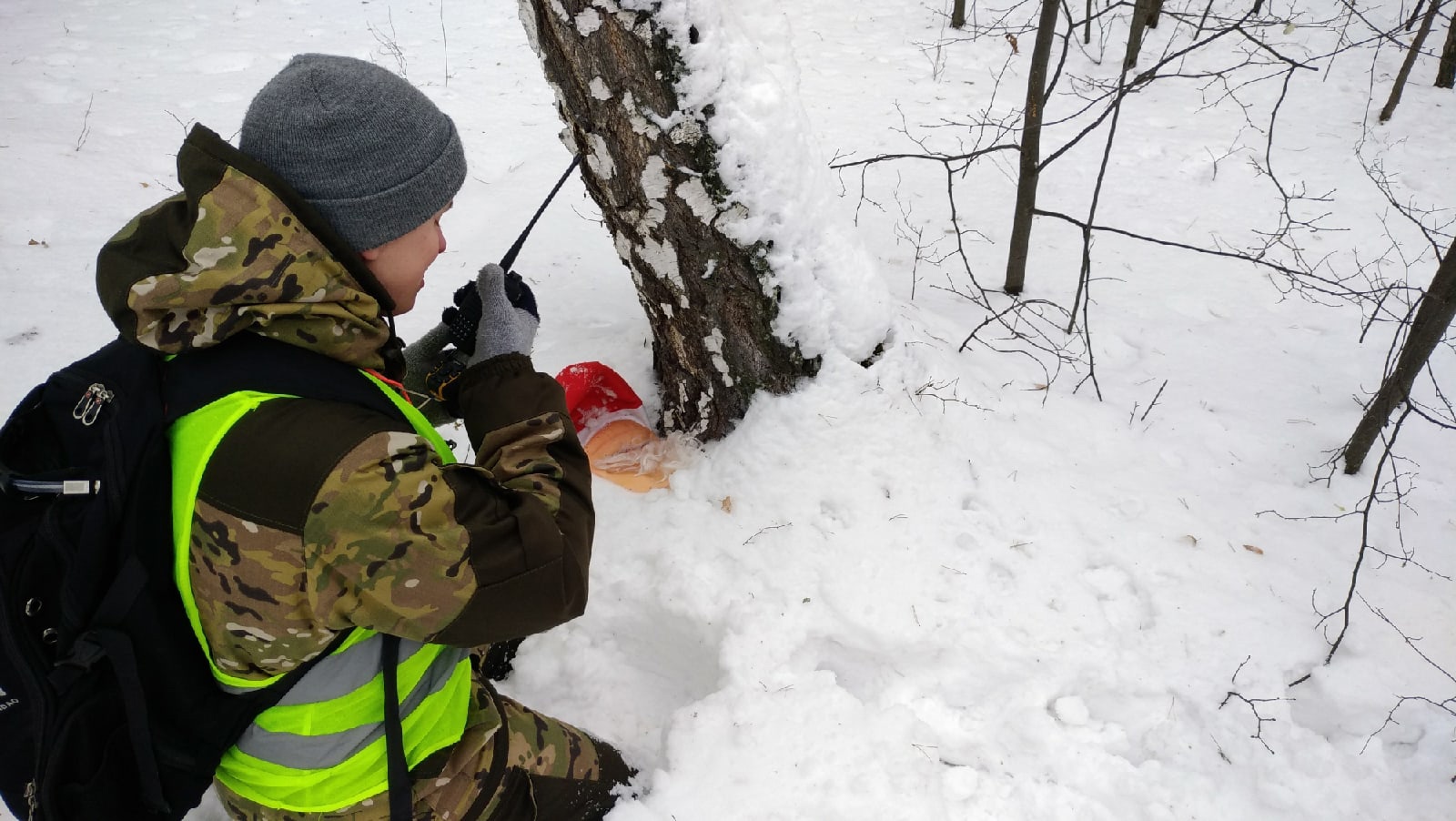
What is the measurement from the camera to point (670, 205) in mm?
2289

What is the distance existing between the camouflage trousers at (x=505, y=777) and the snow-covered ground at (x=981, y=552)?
152mm

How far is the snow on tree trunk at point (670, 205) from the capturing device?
2109 mm

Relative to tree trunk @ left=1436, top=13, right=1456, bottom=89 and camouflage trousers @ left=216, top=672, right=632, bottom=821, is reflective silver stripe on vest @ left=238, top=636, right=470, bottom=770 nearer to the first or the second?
camouflage trousers @ left=216, top=672, right=632, bottom=821

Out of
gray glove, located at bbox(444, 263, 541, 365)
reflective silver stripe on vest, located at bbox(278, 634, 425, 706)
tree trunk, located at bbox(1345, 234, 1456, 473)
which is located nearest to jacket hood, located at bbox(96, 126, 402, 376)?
gray glove, located at bbox(444, 263, 541, 365)

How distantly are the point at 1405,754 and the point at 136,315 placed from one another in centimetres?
285

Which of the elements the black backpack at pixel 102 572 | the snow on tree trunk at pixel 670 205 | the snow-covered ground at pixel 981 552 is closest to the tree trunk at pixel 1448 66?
the snow-covered ground at pixel 981 552

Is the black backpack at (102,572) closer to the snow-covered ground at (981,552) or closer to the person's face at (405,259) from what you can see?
the person's face at (405,259)

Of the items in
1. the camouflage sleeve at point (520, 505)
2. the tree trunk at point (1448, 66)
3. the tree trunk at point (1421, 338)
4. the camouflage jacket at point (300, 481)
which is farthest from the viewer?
the tree trunk at point (1448, 66)

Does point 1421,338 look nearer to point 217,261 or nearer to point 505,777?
point 505,777

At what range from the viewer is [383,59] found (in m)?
6.28

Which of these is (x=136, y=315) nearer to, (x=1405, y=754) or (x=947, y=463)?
(x=947, y=463)

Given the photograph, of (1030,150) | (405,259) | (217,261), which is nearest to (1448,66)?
(1030,150)

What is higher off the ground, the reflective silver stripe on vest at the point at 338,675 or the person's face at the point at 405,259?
the person's face at the point at 405,259

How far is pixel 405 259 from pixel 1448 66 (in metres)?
7.24
